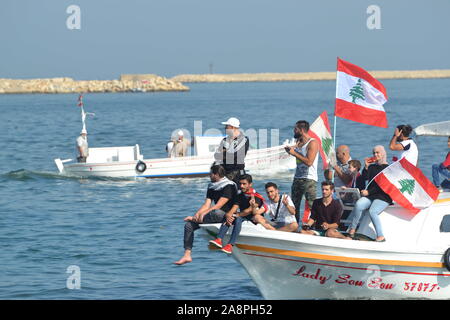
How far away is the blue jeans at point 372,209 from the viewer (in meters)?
13.0

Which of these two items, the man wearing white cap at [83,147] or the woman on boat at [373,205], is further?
the man wearing white cap at [83,147]

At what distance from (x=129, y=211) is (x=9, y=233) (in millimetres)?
4594

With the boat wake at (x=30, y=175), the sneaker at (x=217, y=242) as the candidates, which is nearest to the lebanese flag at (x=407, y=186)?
the sneaker at (x=217, y=242)

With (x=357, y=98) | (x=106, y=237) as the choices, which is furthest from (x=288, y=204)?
(x=106, y=237)

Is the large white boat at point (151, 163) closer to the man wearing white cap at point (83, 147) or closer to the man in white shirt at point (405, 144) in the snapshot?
the man wearing white cap at point (83, 147)

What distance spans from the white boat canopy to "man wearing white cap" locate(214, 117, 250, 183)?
10.7 feet

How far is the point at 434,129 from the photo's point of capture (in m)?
14.9

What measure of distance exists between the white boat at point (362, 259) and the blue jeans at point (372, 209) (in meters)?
0.30

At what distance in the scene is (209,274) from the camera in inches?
706

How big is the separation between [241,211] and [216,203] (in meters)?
Result: 0.43

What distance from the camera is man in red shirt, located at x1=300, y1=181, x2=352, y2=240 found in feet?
43.1

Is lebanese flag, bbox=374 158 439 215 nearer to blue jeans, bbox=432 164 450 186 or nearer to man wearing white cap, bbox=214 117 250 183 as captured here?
blue jeans, bbox=432 164 450 186

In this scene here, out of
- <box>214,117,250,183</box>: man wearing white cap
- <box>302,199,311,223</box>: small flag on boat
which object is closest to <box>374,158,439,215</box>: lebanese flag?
<box>302,199,311,223</box>: small flag on boat
